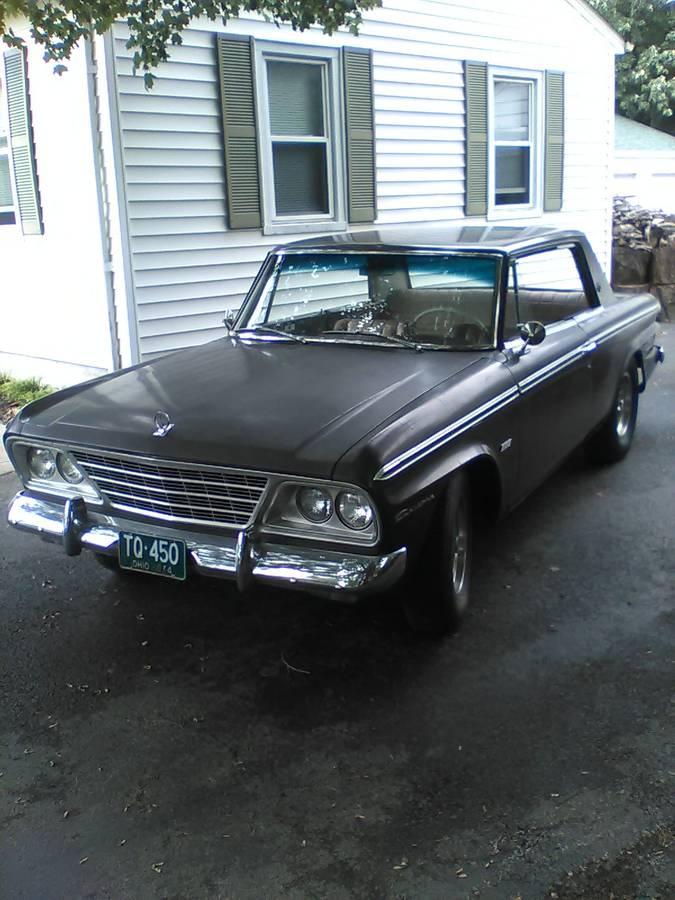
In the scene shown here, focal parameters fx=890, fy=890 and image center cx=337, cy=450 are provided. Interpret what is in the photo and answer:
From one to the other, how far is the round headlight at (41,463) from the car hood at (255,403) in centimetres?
11

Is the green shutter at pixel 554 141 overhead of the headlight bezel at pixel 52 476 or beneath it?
overhead

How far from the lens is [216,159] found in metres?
7.68

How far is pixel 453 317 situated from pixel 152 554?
1849mm

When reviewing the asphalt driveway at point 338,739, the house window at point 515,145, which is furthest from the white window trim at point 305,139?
the asphalt driveway at point 338,739

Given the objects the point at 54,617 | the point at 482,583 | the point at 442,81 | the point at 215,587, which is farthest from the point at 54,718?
the point at 442,81

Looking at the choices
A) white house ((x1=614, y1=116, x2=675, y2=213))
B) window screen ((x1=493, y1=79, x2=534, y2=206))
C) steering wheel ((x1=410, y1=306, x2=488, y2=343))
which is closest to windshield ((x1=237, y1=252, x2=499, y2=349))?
steering wheel ((x1=410, y1=306, x2=488, y2=343))

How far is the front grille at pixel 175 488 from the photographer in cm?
328

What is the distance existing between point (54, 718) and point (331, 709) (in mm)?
1020

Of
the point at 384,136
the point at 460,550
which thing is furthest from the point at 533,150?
the point at 460,550

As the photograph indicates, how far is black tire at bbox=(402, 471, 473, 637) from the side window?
103cm

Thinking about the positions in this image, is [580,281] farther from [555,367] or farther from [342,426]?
[342,426]

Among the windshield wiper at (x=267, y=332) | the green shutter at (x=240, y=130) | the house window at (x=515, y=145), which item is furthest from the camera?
the house window at (x=515, y=145)

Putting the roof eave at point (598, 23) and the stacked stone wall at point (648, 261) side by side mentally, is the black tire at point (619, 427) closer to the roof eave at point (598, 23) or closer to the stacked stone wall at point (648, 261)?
the stacked stone wall at point (648, 261)

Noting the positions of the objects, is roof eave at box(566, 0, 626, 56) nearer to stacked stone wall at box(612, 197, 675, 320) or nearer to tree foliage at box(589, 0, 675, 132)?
stacked stone wall at box(612, 197, 675, 320)
